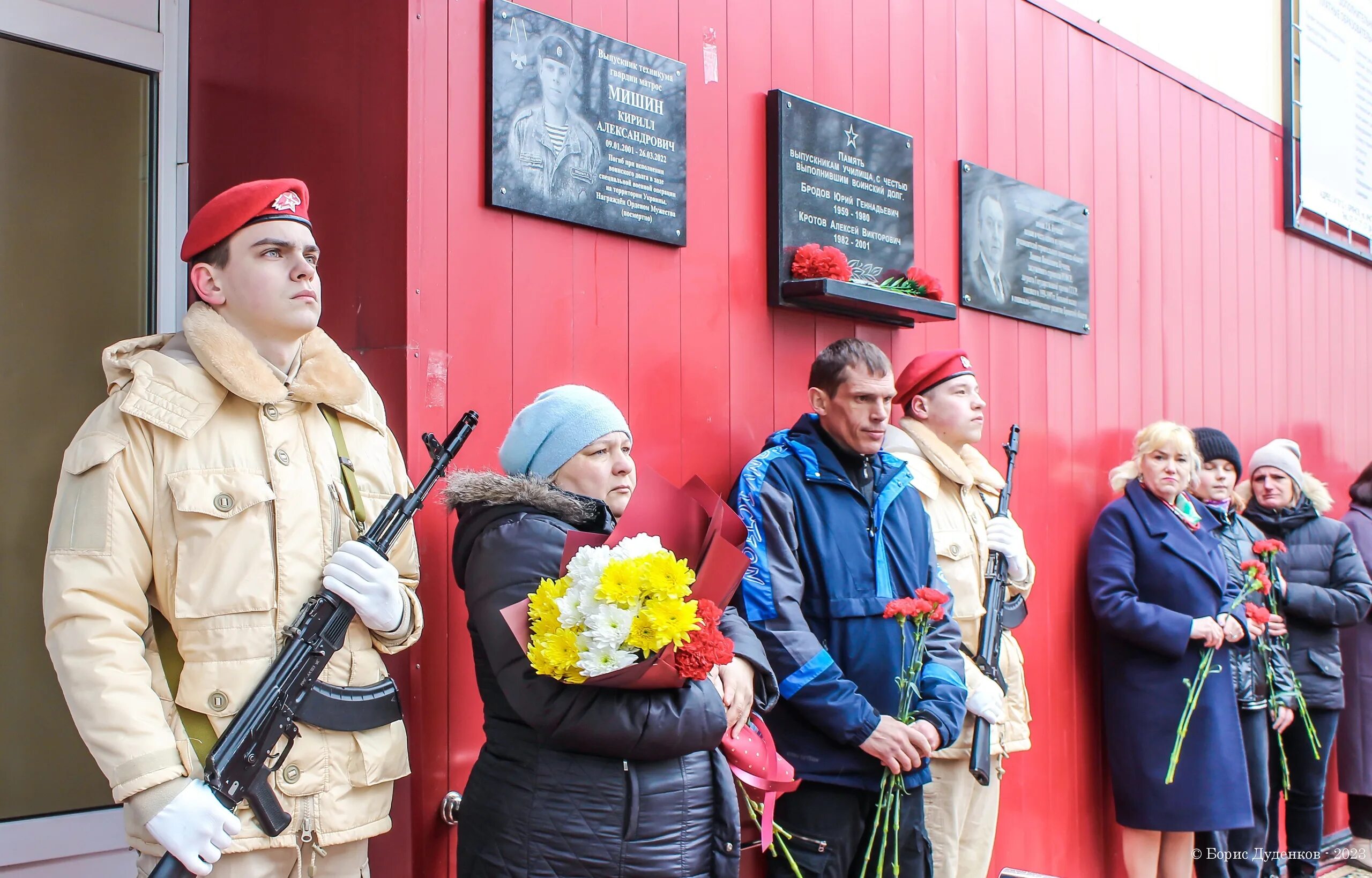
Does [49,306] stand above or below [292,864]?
above

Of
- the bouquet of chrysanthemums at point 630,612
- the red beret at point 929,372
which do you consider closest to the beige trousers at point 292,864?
the bouquet of chrysanthemums at point 630,612

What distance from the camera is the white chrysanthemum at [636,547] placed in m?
2.22

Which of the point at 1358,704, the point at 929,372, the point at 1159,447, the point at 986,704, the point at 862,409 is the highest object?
the point at 929,372

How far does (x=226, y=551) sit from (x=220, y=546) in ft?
0.05

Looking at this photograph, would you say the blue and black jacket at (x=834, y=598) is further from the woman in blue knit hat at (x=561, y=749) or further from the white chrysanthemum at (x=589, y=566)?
the white chrysanthemum at (x=589, y=566)

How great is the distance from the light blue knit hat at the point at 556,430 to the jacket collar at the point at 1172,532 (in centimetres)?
309

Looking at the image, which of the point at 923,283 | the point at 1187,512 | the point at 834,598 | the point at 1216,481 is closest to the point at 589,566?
the point at 834,598

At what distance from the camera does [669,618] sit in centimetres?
217

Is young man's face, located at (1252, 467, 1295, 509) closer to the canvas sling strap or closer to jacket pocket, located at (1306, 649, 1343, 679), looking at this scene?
jacket pocket, located at (1306, 649, 1343, 679)

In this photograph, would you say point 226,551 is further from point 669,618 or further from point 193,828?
point 669,618

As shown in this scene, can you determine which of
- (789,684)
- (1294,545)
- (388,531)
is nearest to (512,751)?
(388,531)

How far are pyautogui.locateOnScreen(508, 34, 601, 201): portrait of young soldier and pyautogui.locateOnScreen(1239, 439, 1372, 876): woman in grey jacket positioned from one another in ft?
13.5

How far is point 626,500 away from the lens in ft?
8.95

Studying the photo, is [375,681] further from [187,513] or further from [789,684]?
[789,684]
